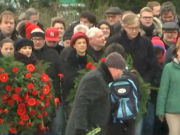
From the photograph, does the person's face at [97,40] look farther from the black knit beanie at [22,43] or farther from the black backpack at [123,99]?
the black backpack at [123,99]

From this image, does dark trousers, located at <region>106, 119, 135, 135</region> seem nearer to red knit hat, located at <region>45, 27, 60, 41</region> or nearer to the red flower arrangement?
the red flower arrangement

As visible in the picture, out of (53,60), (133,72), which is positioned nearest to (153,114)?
(133,72)

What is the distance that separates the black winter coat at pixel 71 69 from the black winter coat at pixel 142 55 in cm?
95

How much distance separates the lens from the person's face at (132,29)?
10.0m

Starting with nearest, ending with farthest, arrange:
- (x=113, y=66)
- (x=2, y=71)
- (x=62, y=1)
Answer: (x=113, y=66) → (x=2, y=71) → (x=62, y=1)

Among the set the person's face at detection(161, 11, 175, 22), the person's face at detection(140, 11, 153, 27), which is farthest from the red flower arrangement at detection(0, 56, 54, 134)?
the person's face at detection(161, 11, 175, 22)

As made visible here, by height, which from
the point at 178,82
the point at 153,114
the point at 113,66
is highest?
the point at 113,66

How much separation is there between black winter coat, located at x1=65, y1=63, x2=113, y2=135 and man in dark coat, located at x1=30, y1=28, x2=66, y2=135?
2061 millimetres

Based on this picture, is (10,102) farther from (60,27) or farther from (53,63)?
(60,27)

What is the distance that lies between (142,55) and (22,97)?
8.25ft

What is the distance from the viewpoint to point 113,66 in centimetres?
761

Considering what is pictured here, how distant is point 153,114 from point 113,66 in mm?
3010

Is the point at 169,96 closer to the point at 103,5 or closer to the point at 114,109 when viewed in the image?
the point at 114,109

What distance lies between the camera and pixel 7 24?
414 inches
